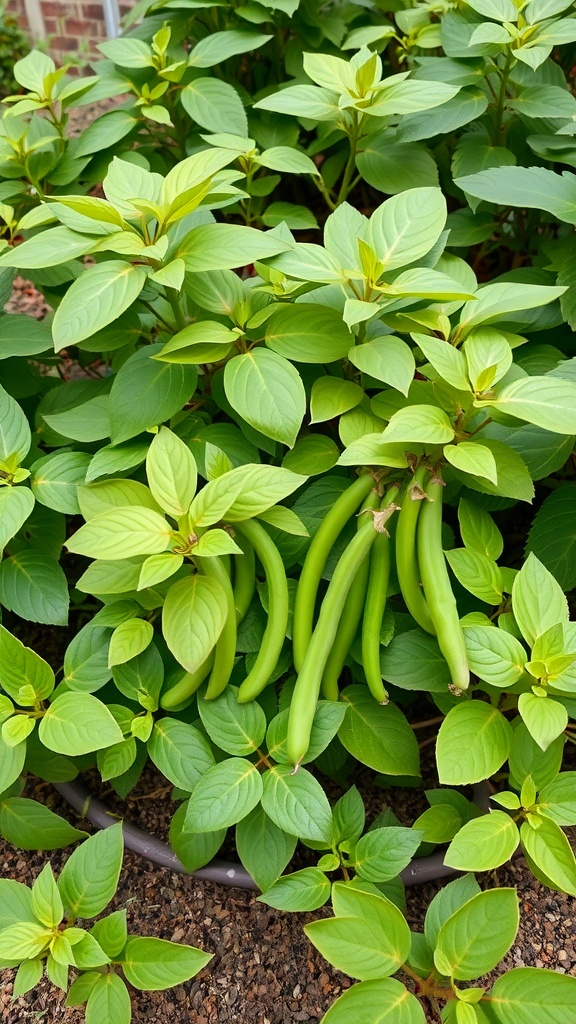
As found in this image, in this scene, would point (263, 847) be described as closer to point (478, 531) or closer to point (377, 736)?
point (377, 736)

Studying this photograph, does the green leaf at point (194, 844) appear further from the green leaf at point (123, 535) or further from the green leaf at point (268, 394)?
the green leaf at point (268, 394)

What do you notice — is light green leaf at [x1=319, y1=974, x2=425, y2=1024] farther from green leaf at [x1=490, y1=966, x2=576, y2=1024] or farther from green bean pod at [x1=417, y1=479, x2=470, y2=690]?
green bean pod at [x1=417, y1=479, x2=470, y2=690]

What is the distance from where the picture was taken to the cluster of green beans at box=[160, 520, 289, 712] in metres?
1.49

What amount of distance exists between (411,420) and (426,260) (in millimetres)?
514

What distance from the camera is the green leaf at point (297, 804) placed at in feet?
4.46

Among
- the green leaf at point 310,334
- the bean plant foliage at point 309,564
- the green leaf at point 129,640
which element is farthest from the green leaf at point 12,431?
the green leaf at point 310,334

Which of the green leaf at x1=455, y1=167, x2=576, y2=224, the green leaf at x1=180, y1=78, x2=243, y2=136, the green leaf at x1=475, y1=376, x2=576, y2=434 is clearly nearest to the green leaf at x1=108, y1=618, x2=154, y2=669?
the green leaf at x1=475, y1=376, x2=576, y2=434

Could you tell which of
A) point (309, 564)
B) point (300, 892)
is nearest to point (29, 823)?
point (300, 892)

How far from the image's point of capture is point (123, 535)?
135cm

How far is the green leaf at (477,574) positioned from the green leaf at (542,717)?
0.23 m

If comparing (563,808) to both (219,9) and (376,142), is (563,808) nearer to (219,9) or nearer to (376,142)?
(376,142)

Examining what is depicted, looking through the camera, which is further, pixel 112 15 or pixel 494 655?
pixel 112 15

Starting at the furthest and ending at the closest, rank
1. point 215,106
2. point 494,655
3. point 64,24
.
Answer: point 64,24
point 215,106
point 494,655

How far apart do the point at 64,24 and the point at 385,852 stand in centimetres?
616
